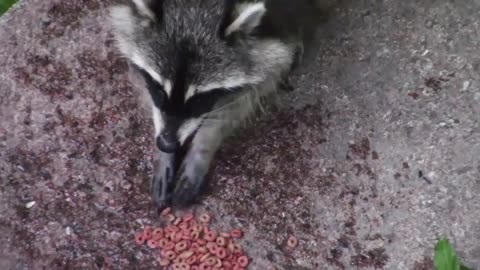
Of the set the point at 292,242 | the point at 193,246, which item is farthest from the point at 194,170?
the point at 292,242

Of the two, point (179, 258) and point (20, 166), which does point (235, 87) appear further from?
point (20, 166)

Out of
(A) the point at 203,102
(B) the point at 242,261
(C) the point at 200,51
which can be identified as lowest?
(B) the point at 242,261

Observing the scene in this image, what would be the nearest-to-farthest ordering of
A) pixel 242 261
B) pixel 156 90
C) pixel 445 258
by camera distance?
1. pixel 445 258
2. pixel 156 90
3. pixel 242 261

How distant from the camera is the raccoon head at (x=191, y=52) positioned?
2016 mm

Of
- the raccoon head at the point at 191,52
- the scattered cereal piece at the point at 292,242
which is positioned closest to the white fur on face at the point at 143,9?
the raccoon head at the point at 191,52

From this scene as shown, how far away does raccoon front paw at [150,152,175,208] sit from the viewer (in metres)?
2.43

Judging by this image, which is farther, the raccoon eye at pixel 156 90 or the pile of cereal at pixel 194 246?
the pile of cereal at pixel 194 246

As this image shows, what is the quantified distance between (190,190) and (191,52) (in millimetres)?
538

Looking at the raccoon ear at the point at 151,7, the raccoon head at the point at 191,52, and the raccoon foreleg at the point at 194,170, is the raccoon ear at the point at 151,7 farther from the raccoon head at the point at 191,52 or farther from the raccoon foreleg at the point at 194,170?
the raccoon foreleg at the point at 194,170

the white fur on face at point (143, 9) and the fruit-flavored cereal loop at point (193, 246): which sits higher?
the white fur on face at point (143, 9)

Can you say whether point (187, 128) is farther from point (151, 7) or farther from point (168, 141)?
point (151, 7)

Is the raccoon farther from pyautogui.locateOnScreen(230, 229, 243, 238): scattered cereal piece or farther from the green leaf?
the green leaf

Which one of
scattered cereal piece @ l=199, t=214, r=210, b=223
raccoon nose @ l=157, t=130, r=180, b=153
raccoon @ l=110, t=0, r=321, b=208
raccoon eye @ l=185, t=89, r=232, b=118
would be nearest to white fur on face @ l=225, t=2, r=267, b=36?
raccoon @ l=110, t=0, r=321, b=208

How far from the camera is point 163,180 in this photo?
2.44m
